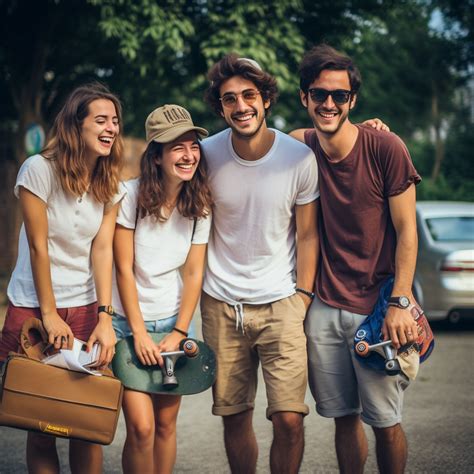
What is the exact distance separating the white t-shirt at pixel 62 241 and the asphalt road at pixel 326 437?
150 cm

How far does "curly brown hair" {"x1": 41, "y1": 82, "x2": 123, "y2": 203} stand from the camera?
12.3 ft

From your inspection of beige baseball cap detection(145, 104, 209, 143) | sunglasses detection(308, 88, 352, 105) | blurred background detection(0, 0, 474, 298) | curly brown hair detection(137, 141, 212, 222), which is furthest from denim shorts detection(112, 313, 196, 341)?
blurred background detection(0, 0, 474, 298)

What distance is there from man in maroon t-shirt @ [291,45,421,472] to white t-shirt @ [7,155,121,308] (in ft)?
3.50

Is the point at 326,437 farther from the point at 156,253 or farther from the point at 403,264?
the point at 156,253

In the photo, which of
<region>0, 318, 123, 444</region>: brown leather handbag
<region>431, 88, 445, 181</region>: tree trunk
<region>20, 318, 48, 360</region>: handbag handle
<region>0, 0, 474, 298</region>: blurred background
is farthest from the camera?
<region>431, 88, 445, 181</region>: tree trunk

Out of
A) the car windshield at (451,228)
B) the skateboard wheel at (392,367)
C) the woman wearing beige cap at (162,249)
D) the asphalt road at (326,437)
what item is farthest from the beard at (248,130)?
the car windshield at (451,228)

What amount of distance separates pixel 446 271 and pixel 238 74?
6.29 m

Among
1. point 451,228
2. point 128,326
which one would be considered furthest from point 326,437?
point 451,228

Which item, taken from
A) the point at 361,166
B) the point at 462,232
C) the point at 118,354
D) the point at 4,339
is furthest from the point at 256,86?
the point at 462,232

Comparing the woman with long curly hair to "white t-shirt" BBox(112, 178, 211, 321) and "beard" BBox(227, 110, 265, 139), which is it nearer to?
"white t-shirt" BBox(112, 178, 211, 321)

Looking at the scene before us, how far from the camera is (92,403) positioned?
142 inches

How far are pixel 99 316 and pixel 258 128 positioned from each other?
1188 mm

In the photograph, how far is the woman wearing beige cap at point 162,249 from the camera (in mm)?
3848

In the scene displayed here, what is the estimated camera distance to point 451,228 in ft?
33.5
